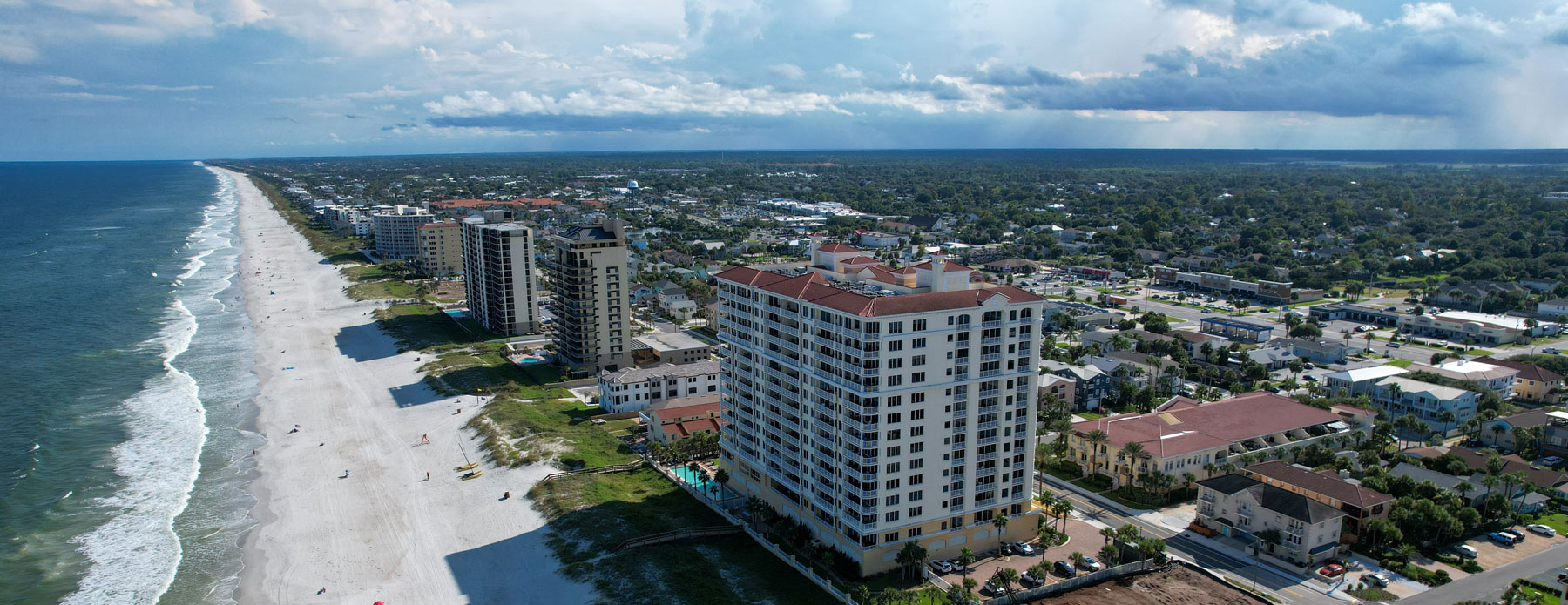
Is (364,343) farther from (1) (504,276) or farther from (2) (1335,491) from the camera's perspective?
(2) (1335,491)

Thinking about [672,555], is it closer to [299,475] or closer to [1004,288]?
[1004,288]

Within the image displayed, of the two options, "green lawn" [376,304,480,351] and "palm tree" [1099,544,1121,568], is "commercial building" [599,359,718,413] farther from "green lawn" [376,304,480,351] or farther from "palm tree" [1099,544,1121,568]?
"palm tree" [1099,544,1121,568]

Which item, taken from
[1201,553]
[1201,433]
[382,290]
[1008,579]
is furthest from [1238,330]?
[382,290]

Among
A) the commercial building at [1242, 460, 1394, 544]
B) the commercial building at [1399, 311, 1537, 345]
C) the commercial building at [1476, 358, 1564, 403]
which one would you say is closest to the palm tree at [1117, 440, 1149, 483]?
the commercial building at [1242, 460, 1394, 544]

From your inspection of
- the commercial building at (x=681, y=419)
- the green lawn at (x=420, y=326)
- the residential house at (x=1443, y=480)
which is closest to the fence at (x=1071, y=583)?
the residential house at (x=1443, y=480)

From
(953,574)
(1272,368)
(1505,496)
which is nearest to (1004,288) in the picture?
(953,574)

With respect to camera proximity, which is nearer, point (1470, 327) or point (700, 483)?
point (700, 483)
